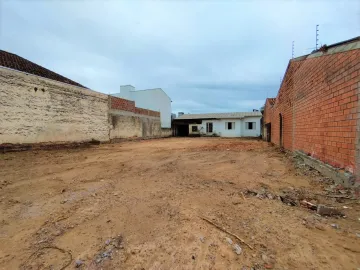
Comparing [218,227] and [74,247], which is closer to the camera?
[74,247]

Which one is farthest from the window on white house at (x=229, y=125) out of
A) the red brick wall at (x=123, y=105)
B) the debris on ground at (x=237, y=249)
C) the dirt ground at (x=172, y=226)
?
the debris on ground at (x=237, y=249)

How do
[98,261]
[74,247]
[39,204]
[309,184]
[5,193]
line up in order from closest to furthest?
[98,261] → [74,247] → [39,204] → [5,193] → [309,184]

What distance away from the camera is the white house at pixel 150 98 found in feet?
99.5

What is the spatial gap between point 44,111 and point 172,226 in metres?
10.5

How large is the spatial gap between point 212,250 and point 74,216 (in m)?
1.90

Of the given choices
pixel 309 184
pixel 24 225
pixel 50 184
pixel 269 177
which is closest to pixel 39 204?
pixel 24 225

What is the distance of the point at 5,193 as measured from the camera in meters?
3.58

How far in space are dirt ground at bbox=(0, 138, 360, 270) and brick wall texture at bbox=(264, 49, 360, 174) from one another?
30.3 inches

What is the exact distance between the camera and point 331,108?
3965 mm

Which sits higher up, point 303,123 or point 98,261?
point 303,123

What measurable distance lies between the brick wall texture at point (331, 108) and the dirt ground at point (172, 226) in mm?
770

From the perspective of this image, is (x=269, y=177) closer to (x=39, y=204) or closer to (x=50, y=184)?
(x=39, y=204)

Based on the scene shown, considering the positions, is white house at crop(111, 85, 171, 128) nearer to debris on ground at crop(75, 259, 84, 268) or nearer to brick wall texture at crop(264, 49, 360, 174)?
brick wall texture at crop(264, 49, 360, 174)

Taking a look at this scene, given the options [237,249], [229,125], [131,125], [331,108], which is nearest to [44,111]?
[131,125]
